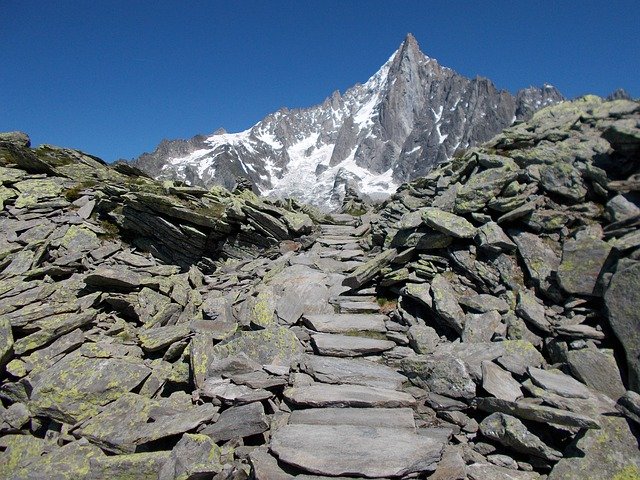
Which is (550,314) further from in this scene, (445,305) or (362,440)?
(362,440)

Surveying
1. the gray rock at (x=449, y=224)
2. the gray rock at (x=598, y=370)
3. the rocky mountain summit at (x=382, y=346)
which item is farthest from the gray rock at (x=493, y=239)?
the gray rock at (x=598, y=370)

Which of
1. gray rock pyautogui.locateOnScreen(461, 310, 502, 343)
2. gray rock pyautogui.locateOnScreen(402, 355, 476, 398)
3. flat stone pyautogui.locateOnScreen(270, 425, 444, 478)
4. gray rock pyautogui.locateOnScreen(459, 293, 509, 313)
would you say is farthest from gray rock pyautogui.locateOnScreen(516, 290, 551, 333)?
flat stone pyautogui.locateOnScreen(270, 425, 444, 478)

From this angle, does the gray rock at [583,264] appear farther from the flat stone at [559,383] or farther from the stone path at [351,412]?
the stone path at [351,412]

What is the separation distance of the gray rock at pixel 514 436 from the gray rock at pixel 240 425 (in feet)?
19.2

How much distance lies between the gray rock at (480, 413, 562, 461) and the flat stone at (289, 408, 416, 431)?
A: 1939mm

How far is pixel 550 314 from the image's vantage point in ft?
38.5

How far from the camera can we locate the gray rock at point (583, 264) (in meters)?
11.4

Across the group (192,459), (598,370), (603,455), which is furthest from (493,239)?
(192,459)

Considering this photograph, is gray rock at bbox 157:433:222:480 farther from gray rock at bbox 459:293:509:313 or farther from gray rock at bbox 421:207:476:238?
gray rock at bbox 421:207:476:238

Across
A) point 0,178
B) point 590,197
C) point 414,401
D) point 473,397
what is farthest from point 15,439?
point 0,178

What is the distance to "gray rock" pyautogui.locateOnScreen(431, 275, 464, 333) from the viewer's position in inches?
502

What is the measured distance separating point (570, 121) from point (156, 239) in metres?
27.1

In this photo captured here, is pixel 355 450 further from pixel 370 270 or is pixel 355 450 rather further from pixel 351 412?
pixel 370 270

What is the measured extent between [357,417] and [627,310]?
26.7 feet
